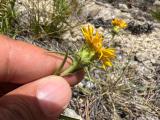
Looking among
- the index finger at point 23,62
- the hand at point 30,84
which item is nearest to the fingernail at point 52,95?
Answer: the hand at point 30,84

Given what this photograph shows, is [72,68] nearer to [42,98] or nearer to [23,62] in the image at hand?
[42,98]

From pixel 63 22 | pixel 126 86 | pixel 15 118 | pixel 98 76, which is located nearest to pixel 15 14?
pixel 63 22

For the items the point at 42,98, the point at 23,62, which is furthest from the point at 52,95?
the point at 23,62

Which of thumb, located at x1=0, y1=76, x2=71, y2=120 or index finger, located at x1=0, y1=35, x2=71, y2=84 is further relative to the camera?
index finger, located at x1=0, y1=35, x2=71, y2=84

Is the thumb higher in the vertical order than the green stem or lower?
lower

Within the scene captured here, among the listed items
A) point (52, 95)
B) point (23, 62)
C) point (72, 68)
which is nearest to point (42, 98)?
point (52, 95)

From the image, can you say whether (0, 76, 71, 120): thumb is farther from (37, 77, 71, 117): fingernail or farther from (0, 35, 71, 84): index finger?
(0, 35, 71, 84): index finger

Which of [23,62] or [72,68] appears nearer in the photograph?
[72,68]

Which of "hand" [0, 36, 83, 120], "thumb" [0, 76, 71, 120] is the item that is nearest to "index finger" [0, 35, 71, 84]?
"hand" [0, 36, 83, 120]
